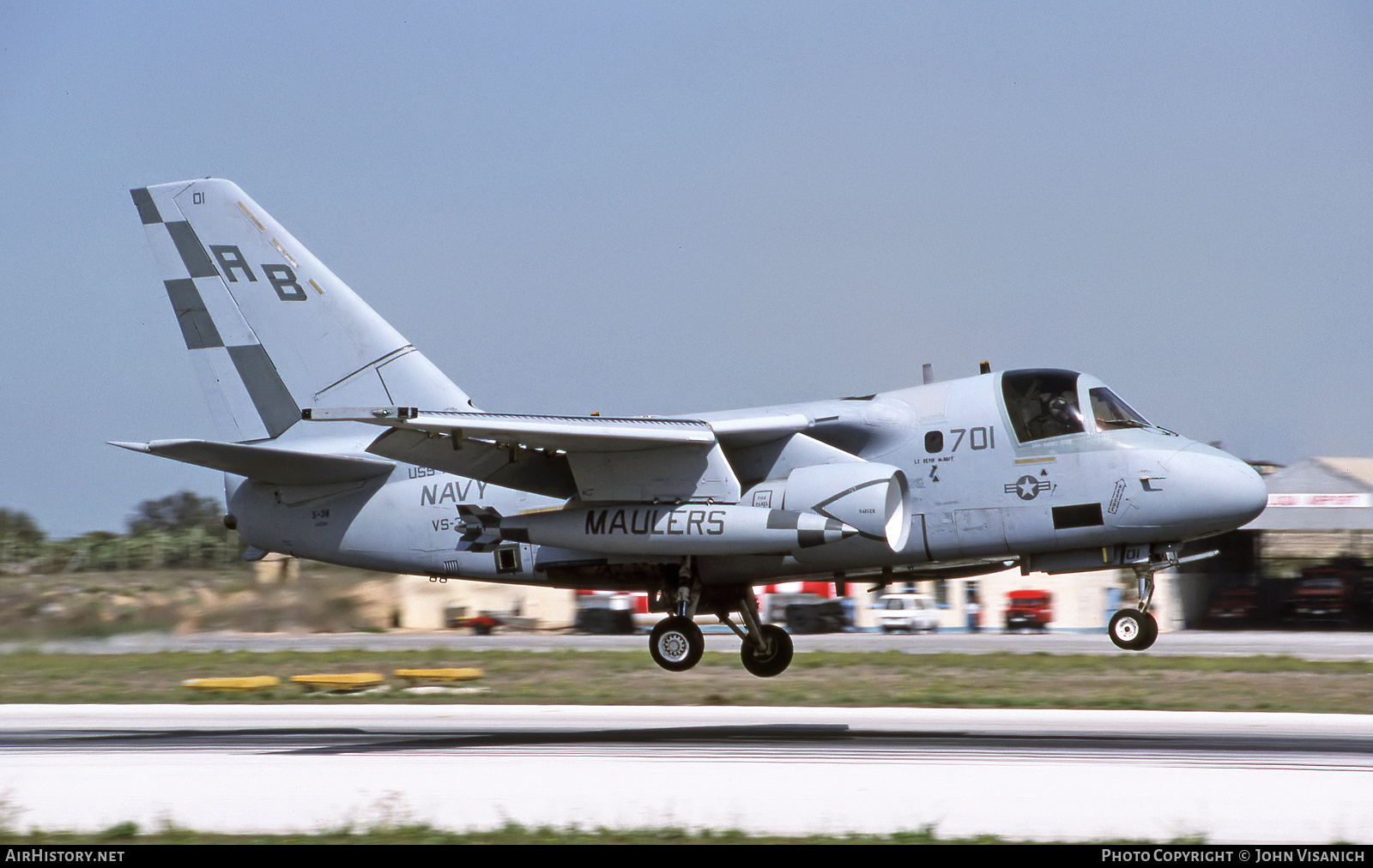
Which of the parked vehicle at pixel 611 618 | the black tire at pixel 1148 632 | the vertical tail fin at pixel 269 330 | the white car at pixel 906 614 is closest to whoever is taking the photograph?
the black tire at pixel 1148 632

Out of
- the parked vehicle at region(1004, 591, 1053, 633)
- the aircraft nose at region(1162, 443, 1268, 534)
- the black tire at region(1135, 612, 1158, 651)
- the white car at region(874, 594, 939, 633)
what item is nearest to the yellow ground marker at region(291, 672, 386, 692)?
the black tire at region(1135, 612, 1158, 651)

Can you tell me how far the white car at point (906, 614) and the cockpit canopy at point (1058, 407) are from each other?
25.4 meters

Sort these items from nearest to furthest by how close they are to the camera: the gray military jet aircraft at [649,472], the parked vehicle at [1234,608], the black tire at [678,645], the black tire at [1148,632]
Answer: the black tire at [1148,632] → the gray military jet aircraft at [649,472] → the black tire at [678,645] → the parked vehicle at [1234,608]

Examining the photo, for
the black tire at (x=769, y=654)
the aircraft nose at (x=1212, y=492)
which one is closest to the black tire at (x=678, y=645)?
the black tire at (x=769, y=654)

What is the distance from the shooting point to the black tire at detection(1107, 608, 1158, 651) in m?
14.4

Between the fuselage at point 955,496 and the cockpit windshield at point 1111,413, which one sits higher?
the cockpit windshield at point 1111,413

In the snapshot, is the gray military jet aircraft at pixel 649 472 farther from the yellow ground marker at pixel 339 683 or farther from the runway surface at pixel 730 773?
the yellow ground marker at pixel 339 683

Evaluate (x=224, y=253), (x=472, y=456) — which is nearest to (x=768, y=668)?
A: (x=472, y=456)

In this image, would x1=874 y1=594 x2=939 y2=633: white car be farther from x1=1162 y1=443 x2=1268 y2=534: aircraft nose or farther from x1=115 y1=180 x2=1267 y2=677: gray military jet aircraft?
x1=1162 y1=443 x2=1268 y2=534: aircraft nose

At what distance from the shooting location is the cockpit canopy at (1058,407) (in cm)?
1473

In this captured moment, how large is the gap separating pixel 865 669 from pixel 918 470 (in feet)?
39.8

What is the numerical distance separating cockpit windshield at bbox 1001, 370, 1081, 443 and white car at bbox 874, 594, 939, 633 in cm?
2544

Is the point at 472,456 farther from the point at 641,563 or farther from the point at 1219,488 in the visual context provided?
the point at 1219,488

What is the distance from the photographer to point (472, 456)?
1577 centimetres
